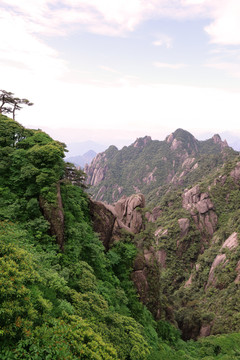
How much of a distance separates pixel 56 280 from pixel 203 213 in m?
69.7

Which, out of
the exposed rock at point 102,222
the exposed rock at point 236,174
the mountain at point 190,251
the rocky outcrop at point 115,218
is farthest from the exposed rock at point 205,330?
the exposed rock at point 236,174

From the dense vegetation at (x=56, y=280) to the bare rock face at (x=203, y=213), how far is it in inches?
1862

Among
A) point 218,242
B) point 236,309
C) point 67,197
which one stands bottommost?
point 236,309

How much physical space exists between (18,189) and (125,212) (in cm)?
1542

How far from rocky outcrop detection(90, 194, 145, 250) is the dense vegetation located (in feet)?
3.91

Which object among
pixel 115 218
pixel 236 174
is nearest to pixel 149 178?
pixel 236 174

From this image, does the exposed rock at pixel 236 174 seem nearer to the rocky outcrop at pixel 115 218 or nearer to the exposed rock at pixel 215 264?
the exposed rock at pixel 215 264

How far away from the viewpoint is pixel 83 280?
46.2 feet

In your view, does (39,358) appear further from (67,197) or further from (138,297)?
(138,297)

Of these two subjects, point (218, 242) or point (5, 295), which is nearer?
point (5, 295)

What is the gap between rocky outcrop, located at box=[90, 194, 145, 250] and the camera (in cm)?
2261

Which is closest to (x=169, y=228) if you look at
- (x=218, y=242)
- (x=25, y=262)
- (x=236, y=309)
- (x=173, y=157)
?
(x=218, y=242)

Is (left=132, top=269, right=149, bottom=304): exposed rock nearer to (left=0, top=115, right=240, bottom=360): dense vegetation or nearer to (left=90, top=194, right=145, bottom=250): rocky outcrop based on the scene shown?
(left=0, top=115, right=240, bottom=360): dense vegetation

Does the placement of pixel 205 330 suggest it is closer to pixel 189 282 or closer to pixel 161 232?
pixel 189 282
